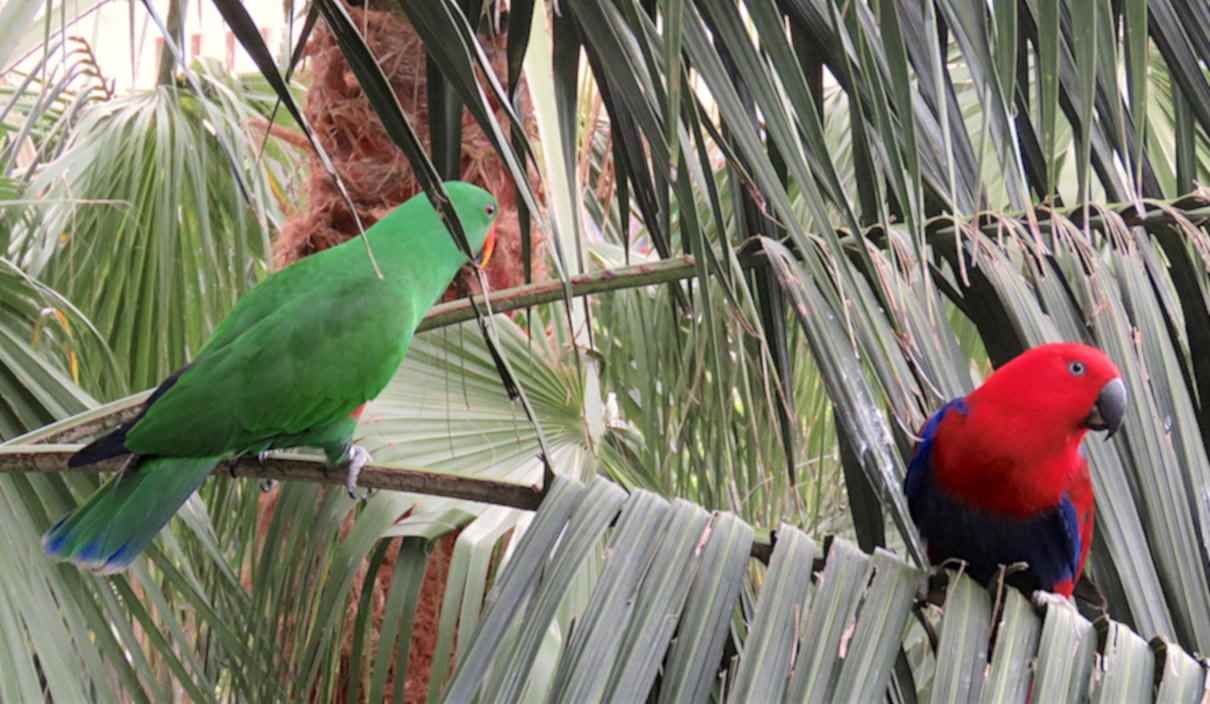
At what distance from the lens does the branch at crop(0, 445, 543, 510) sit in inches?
35.4

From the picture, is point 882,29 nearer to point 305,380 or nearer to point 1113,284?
point 1113,284

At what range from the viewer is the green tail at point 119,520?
42.7 inches

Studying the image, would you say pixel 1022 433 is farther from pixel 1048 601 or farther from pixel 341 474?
pixel 341 474

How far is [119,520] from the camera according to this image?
43.1 inches

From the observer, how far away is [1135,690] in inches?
27.0

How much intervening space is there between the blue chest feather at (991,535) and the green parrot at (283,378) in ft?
1.94

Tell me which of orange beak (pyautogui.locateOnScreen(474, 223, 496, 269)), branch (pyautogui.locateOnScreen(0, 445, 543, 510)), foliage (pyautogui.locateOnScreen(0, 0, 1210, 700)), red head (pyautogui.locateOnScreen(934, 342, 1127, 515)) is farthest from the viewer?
orange beak (pyautogui.locateOnScreen(474, 223, 496, 269))

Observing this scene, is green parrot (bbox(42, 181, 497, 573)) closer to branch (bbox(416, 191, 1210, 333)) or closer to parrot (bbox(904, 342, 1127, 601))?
branch (bbox(416, 191, 1210, 333))

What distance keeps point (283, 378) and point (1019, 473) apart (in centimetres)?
80

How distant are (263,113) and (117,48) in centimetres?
215

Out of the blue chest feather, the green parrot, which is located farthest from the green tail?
the blue chest feather

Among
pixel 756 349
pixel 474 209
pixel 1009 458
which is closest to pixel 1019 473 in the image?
pixel 1009 458

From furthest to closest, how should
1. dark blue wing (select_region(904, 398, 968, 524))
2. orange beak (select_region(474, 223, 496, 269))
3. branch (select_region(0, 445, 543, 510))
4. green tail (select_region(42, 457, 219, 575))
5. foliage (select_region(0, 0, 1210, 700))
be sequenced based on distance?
orange beak (select_region(474, 223, 496, 269)), dark blue wing (select_region(904, 398, 968, 524)), green tail (select_region(42, 457, 219, 575)), branch (select_region(0, 445, 543, 510)), foliage (select_region(0, 0, 1210, 700))

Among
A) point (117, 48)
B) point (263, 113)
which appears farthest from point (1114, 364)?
point (117, 48)
